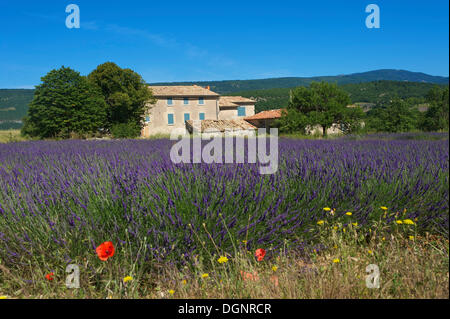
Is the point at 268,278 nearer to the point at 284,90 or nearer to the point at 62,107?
the point at 62,107

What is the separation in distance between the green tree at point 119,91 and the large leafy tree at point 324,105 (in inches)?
615

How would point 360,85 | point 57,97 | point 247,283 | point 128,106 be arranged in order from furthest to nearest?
point 360,85 → point 128,106 → point 57,97 → point 247,283

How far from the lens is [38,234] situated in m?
1.86

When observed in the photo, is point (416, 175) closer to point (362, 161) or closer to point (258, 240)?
point (362, 161)

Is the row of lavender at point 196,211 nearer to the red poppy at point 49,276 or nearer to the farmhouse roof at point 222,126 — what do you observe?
the red poppy at point 49,276

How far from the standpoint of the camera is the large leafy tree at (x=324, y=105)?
96.0 feet

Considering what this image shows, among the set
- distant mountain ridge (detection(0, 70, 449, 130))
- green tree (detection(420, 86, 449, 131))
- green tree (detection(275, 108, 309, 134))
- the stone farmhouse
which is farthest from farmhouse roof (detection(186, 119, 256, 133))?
green tree (detection(420, 86, 449, 131))

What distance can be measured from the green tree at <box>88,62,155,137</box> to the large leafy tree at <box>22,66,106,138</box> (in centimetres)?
342

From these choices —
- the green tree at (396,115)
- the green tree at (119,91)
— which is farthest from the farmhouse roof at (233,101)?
the green tree at (396,115)

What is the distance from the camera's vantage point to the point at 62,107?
72.8 feet

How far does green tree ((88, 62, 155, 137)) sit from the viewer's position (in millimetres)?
26938
